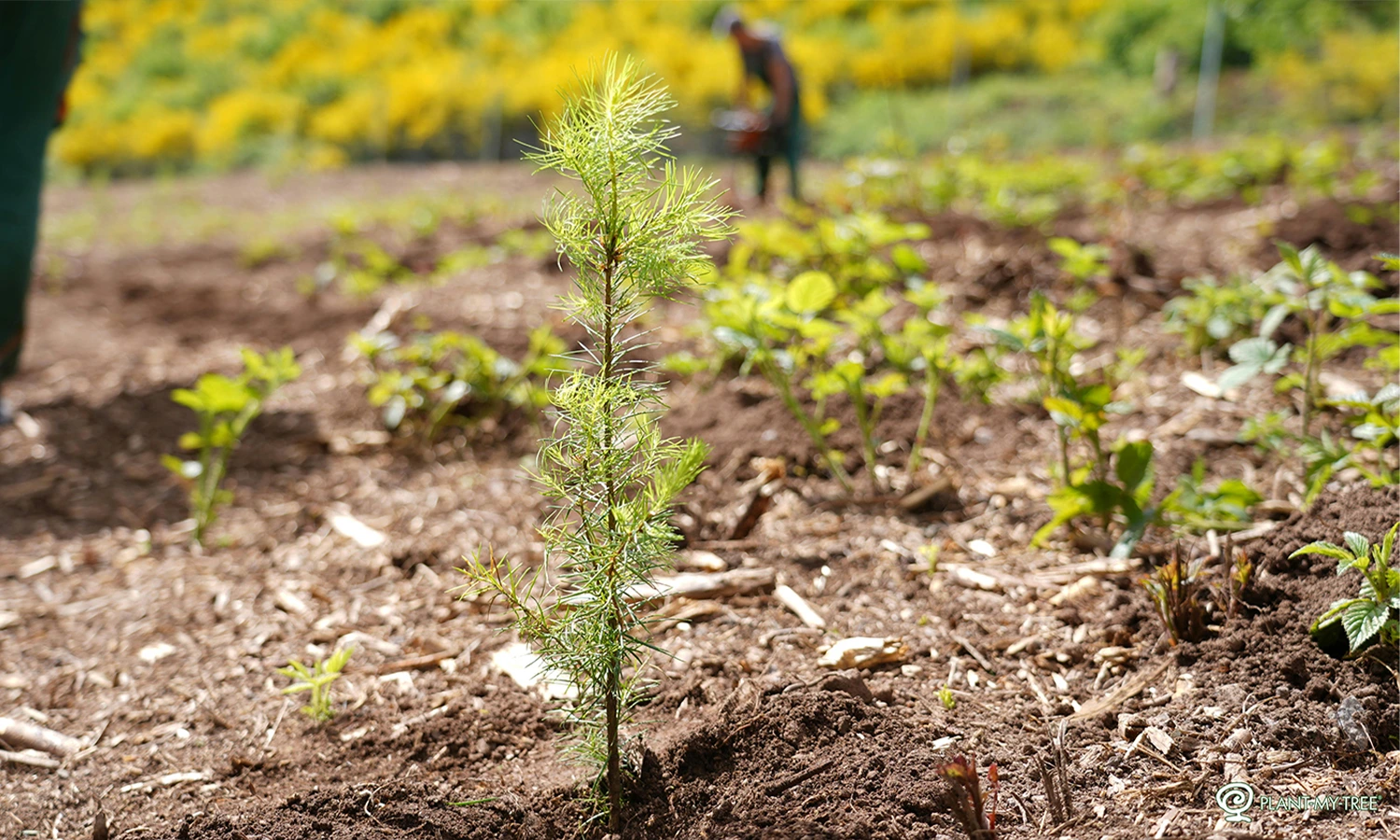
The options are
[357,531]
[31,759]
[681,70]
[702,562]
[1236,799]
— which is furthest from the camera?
[681,70]

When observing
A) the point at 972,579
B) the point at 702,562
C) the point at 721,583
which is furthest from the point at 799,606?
the point at 972,579

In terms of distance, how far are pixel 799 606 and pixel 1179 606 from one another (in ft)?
2.43

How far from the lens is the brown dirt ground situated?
1.49m

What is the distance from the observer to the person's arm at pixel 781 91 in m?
7.02

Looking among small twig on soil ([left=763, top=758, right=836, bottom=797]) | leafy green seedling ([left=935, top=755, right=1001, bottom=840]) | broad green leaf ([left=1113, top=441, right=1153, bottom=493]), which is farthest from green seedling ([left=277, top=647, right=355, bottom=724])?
broad green leaf ([left=1113, top=441, right=1153, bottom=493])

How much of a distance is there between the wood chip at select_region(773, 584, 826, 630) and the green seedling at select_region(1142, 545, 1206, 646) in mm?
654

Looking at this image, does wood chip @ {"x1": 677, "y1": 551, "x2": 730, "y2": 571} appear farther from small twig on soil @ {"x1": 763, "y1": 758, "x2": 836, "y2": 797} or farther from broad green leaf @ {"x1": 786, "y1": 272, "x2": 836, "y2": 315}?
small twig on soil @ {"x1": 763, "y1": 758, "x2": 836, "y2": 797}

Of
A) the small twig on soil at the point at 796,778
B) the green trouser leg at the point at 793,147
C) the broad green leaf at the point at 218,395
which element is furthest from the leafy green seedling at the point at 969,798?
the green trouser leg at the point at 793,147

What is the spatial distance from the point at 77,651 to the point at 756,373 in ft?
7.08

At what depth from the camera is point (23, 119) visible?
3.21 meters

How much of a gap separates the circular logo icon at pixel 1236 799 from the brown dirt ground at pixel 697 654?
24 millimetres

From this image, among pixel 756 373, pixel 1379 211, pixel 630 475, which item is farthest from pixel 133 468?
pixel 1379 211

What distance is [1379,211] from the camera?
4.01m

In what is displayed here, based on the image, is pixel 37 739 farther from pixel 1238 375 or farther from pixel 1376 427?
pixel 1376 427
